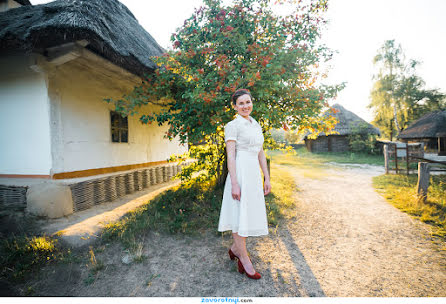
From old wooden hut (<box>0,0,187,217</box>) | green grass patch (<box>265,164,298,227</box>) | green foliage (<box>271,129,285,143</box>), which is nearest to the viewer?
old wooden hut (<box>0,0,187,217</box>)

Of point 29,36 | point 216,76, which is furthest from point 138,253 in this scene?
point 29,36

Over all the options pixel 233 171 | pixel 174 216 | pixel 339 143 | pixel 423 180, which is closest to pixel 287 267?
pixel 233 171

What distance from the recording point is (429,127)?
42.1 ft

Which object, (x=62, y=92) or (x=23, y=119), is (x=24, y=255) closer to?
(x=23, y=119)

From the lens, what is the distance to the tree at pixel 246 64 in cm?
273

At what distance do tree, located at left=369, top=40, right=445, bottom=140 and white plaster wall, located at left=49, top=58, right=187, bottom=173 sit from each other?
19.3 m

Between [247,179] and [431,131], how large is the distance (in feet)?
55.6

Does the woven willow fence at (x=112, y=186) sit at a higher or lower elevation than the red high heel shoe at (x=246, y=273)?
higher

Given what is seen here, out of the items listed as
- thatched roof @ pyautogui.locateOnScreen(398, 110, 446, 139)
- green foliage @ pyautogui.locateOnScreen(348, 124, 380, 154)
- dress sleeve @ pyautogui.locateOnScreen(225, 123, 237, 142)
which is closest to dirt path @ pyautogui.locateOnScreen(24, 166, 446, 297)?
dress sleeve @ pyautogui.locateOnScreen(225, 123, 237, 142)

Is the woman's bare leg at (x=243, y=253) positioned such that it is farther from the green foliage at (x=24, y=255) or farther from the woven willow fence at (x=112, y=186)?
the woven willow fence at (x=112, y=186)

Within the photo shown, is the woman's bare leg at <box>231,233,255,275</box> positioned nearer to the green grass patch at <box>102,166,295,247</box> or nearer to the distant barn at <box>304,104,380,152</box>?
the green grass patch at <box>102,166,295,247</box>

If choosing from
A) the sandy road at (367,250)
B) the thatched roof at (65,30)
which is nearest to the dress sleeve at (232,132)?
the sandy road at (367,250)

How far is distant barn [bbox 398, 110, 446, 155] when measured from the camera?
12028mm
